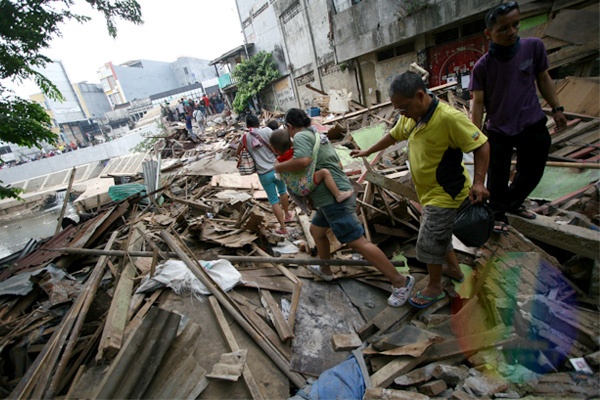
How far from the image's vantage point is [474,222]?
190cm

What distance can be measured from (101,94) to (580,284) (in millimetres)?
62105

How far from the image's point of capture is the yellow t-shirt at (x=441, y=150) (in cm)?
175

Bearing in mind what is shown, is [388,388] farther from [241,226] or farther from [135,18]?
[135,18]

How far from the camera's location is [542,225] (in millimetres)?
1922

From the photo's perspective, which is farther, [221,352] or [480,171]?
[221,352]

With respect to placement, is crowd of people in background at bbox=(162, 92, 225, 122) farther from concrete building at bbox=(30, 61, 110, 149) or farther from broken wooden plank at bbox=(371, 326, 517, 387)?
broken wooden plank at bbox=(371, 326, 517, 387)

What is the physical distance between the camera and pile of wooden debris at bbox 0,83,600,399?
1.70 metres

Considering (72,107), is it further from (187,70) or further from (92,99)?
(187,70)

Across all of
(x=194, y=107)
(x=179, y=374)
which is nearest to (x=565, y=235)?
(x=179, y=374)

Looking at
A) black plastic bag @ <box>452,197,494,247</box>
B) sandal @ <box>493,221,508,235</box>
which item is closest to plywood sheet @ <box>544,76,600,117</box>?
sandal @ <box>493,221,508,235</box>

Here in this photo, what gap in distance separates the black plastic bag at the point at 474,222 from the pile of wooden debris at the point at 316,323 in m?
0.41

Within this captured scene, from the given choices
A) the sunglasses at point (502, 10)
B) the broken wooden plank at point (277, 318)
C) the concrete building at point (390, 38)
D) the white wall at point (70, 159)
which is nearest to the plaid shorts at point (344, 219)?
the broken wooden plank at point (277, 318)

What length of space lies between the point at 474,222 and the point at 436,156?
533 mm

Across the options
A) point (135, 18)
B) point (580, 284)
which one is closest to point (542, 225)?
point (580, 284)
